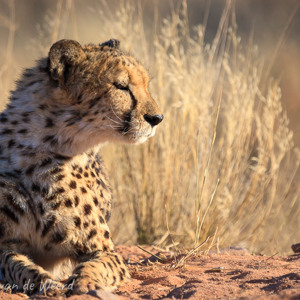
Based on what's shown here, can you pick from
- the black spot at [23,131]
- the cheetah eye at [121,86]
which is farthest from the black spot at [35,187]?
the cheetah eye at [121,86]

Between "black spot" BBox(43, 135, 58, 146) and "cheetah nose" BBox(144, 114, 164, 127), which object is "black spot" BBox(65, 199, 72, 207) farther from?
"cheetah nose" BBox(144, 114, 164, 127)

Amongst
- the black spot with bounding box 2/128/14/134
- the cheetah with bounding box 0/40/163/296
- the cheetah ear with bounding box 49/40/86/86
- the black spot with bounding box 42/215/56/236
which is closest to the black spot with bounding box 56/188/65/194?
the cheetah with bounding box 0/40/163/296

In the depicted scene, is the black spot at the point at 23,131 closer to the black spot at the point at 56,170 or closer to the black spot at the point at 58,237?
the black spot at the point at 56,170

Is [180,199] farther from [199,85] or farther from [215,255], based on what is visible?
[215,255]

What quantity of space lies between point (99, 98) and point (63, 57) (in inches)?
9.6

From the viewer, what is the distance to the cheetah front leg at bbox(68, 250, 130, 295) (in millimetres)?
1924

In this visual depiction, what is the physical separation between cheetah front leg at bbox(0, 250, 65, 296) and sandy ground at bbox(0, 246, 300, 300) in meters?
0.07

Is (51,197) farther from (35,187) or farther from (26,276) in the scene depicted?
(26,276)

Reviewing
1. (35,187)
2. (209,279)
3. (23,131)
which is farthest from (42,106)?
(209,279)

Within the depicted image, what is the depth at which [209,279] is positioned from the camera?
218 centimetres

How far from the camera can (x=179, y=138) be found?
12.8 ft

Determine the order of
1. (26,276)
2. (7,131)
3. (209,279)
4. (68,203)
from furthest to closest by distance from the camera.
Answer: (7,131), (68,203), (209,279), (26,276)

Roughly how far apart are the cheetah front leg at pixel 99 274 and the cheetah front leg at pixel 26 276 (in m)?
0.06

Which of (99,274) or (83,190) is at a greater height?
(83,190)
